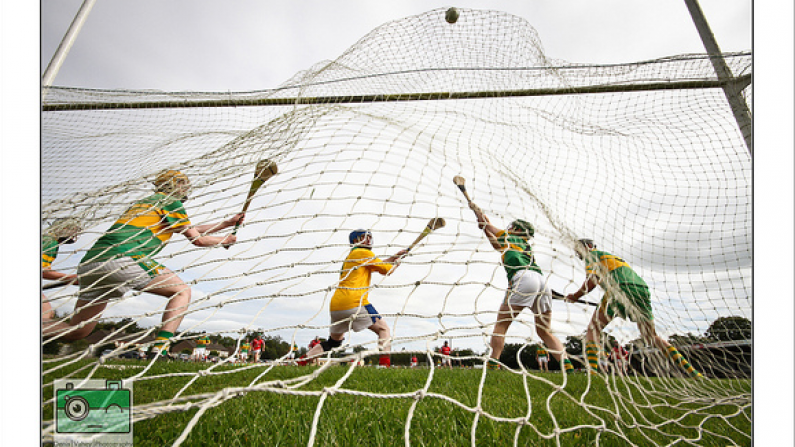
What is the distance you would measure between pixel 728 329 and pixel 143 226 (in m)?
3.86

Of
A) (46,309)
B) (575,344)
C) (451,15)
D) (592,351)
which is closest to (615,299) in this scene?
(592,351)

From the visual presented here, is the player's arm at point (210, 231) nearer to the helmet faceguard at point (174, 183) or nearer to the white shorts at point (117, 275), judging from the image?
the helmet faceguard at point (174, 183)

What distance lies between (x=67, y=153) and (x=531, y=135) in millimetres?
4216

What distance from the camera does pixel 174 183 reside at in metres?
2.39

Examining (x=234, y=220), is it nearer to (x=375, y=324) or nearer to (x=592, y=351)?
(x=375, y=324)

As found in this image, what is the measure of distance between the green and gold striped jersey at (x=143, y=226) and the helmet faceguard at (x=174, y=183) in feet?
0.18

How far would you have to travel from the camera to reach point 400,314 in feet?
4.98

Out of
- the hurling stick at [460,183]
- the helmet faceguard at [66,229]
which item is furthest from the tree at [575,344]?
the helmet faceguard at [66,229]

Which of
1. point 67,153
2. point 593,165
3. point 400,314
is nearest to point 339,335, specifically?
point 400,314

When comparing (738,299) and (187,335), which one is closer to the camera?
(187,335)

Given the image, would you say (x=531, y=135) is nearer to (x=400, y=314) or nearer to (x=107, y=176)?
(x=400, y=314)

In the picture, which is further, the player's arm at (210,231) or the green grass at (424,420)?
the player's arm at (210,231)

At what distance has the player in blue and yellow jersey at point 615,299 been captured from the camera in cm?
188
